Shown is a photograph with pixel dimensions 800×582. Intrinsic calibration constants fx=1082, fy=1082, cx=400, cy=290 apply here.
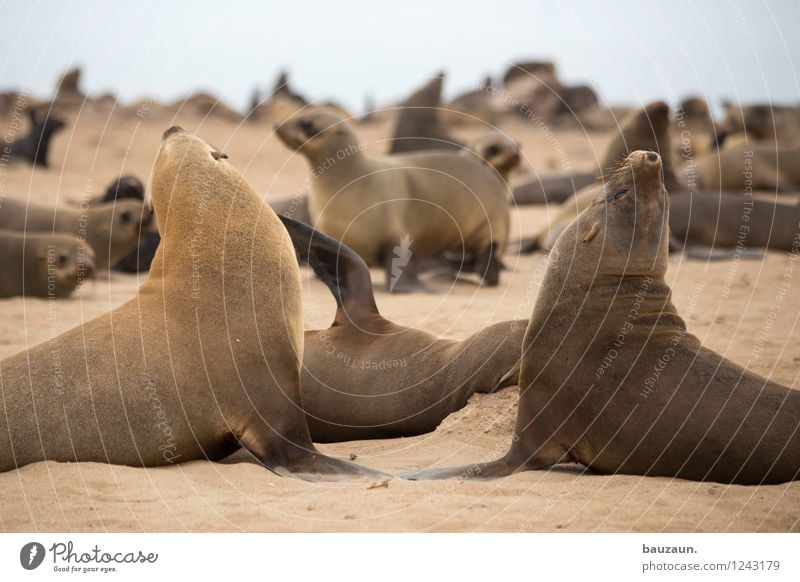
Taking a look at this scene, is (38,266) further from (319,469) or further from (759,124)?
(759,124)

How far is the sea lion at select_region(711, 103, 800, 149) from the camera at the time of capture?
1927 cm

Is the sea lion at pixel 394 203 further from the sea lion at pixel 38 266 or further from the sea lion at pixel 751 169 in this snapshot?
the sea lion at pixel 751 169

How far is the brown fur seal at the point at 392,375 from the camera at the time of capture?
5.30m

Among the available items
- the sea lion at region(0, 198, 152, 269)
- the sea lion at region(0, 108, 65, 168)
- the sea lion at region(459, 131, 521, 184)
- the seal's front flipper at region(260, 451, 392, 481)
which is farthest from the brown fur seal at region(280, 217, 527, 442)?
the sea lion at region(0, 108, 65, 168)

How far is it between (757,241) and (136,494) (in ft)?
29.2

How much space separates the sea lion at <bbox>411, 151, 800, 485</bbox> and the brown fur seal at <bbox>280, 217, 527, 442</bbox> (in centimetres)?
54

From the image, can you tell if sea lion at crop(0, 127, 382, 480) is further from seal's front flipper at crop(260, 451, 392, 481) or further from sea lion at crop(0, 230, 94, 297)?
sea lion at crop(0, 230, 94, 297)

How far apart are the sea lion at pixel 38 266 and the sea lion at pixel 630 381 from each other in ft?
18.1

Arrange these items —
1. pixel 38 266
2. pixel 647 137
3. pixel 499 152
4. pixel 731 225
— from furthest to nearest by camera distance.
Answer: pixel 499 152 < pixel 647 137 < pixel 731 225 < pixel 38 266

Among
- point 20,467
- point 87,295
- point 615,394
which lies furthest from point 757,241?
point 20,467

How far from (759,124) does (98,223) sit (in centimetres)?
1313

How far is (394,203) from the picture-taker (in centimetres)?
989

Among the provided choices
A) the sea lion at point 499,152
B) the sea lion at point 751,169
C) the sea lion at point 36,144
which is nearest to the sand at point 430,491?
the sea lion at point 499,152

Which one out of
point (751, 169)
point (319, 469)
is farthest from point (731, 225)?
point (319, 469)
